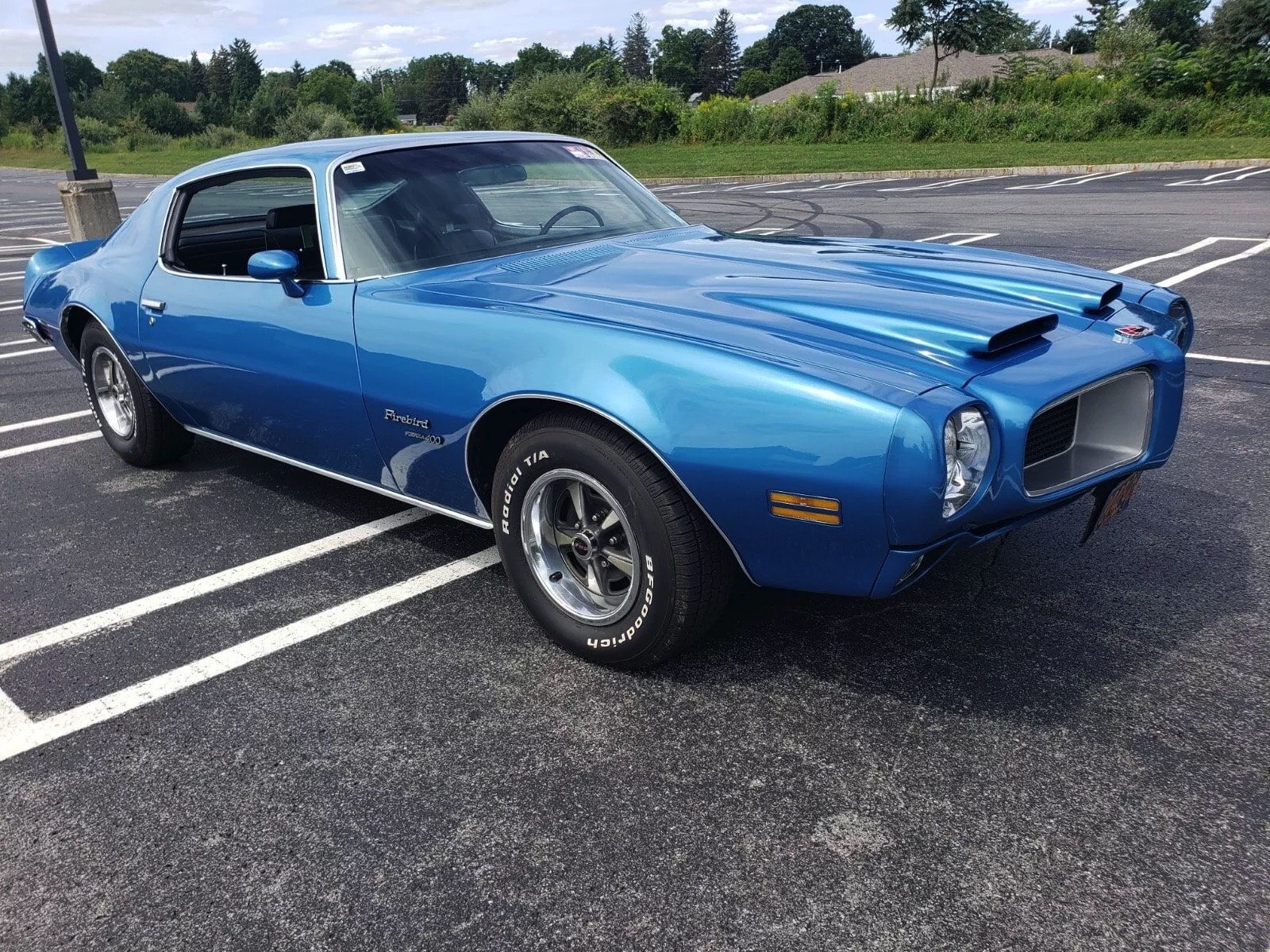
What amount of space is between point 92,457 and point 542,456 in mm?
3408

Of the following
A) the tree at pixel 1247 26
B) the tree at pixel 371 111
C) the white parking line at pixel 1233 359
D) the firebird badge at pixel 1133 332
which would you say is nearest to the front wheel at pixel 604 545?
the firebird badge at pixel 1133 332

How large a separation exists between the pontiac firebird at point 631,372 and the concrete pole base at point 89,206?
26.8 feet

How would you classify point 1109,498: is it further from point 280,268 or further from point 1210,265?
point 1210,265

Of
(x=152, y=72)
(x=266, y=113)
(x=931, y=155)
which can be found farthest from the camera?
(x=152, y=72)

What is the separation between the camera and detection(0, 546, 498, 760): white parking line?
276 cm

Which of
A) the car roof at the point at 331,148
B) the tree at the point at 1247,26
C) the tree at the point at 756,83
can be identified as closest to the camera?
the car roof at the point at 331,148

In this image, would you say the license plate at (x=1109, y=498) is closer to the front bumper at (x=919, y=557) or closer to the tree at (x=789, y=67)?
the front bumper at (x=919, y=557)

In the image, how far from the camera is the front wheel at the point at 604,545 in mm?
2588

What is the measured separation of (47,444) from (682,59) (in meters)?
125

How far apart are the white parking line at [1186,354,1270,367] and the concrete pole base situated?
416 inches

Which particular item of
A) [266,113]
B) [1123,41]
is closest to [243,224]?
[1123,41]

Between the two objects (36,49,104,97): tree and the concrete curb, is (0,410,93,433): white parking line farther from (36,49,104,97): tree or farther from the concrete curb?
(36,49,104,97): tree

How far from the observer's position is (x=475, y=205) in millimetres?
3789

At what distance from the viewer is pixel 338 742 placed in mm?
2643
